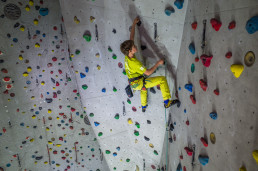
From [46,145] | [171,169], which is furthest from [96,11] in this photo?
[46,145]

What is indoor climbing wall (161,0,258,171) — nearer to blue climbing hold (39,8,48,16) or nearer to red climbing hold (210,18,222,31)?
red climbing hold (210,18,222,31)

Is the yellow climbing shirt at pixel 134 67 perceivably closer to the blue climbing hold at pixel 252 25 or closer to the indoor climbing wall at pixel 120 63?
the indoor climbing wall at pixel 120 63

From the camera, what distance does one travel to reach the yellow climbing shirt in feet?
9.41

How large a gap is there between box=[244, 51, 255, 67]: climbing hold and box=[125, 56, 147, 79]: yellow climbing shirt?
4.85ft

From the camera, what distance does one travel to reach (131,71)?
303 cm

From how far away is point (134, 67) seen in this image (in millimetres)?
2926

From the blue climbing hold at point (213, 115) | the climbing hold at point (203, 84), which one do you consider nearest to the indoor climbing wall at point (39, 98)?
the climbing hold at point (203, 84)

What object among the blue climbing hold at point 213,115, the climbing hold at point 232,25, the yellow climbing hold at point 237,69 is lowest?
the blue climbing hold at point 213,115

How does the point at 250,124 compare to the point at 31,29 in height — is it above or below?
below

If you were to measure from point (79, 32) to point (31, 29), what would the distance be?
4.30 ft

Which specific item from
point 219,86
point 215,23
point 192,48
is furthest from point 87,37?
point 219,86

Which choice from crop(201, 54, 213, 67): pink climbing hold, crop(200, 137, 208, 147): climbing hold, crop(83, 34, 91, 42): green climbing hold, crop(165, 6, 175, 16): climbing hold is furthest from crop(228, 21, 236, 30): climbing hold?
crop(83, 34, 91, 42): green climbing hold

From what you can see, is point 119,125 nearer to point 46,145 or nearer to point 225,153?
point 46,145

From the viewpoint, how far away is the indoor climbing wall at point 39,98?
13.3ft
